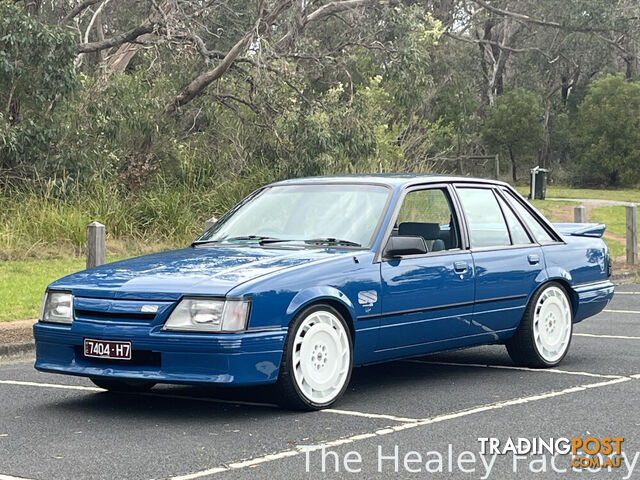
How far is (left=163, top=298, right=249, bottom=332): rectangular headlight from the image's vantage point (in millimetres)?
6820

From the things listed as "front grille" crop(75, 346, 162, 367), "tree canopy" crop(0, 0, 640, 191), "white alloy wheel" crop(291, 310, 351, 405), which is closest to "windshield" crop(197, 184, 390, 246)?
"white alloy wheel" crop(291, 310, 351, 405)

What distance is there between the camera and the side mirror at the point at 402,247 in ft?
25.6

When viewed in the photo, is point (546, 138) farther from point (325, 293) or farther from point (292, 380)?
point (292, 380)

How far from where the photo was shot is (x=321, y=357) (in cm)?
727

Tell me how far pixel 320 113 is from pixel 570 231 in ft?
50.3

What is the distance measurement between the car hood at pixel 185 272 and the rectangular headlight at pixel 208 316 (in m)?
0.07

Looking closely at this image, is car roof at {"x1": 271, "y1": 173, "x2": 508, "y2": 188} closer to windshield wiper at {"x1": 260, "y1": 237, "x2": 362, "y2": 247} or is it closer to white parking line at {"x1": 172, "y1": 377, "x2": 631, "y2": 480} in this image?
windshield wiper at {"x1": 260, "y1": 237, "x2": 362, "y2": 247}

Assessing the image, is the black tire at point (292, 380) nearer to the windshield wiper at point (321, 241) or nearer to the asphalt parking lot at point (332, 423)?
the asphalt parking lot at point (332, 423)

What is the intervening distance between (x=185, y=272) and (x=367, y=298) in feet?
3.99

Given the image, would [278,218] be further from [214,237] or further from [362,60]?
[362,60]

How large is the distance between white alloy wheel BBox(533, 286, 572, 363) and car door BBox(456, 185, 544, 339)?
20 cm

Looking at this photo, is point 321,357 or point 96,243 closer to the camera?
point 321,357

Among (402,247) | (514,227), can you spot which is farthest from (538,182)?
(402,247)

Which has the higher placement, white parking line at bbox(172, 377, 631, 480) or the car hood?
the car hood
